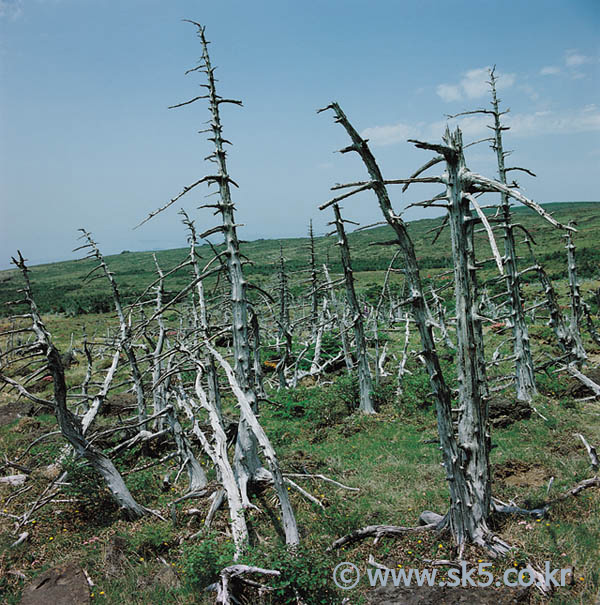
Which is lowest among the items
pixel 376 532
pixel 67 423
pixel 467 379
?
pixel 376 532

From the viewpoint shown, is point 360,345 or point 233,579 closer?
point 233,579

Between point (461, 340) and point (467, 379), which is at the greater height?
point (461, 340)

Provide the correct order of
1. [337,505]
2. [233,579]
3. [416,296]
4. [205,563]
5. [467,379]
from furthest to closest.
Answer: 1. [337,505]
2. [205,563]
3. [467,379]
4. [233,579]
5. [416,296]

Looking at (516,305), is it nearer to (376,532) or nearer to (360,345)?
(360,345)

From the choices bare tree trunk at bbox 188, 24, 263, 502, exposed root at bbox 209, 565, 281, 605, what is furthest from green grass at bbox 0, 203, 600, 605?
bare tree trunk at bbox 188, 24, 263, 502

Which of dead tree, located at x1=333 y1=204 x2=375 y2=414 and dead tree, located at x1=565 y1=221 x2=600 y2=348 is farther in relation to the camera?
dead tree, located at x1=333 y1=204 x2=375 y2=414

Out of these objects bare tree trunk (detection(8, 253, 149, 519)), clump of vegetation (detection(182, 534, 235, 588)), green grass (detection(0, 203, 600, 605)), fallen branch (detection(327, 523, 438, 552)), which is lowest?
green grass (detection(0, 203, 600, 605))

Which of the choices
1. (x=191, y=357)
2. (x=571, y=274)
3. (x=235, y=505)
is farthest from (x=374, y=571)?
(x=571, y=274)

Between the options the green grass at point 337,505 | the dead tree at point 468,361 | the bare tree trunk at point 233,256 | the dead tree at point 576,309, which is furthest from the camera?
the dead tree at point 576,309

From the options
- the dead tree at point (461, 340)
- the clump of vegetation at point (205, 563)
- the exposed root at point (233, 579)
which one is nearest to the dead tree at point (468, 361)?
the dead tree at point (461, 340)

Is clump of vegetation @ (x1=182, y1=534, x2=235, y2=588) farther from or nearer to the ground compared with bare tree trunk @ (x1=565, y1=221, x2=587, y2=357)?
nearer to the ground

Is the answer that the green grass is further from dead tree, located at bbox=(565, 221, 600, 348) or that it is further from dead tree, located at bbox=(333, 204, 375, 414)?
dead tree, located at bbox=(565, 221, 600, 348)

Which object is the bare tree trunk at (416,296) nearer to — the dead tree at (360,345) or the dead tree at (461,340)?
the dead tree at (461,340)

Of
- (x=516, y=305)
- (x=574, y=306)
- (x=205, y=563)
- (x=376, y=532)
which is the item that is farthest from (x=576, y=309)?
(x=205, y=563)
